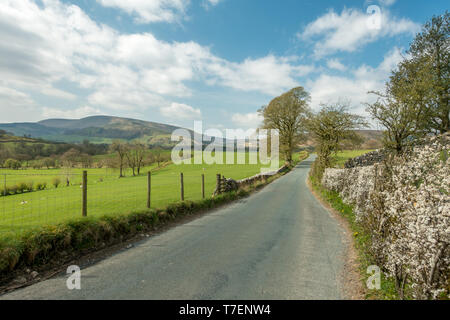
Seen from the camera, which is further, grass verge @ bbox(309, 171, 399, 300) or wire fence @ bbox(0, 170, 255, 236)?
wire fence @ bbox(0, 170, 255, 236)

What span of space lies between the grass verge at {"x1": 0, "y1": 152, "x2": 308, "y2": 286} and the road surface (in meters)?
0.78

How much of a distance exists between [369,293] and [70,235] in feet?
22.3

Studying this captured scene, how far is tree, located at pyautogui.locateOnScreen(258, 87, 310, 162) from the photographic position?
4562cm

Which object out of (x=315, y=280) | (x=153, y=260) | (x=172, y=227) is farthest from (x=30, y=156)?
(x=315, y=280)

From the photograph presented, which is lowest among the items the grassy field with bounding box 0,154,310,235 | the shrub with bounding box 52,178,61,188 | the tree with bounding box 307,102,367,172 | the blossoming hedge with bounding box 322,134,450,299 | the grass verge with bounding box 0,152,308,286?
the shrub with bounding box 52,178,61,188

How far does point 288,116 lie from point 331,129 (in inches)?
986

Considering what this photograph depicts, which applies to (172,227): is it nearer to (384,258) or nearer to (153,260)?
(153,260)

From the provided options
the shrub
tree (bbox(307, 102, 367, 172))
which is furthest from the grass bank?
the shrub

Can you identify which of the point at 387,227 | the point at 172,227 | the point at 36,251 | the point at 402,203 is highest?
the point at 402,203

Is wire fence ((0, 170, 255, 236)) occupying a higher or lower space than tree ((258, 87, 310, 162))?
lower

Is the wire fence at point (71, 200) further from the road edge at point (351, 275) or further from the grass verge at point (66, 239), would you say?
the road edge at point (351, 275)

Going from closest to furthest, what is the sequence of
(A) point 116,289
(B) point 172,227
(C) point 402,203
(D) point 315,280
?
(C) point 402,203
(A) point 116,289
(D) point 315,280
(B) point 172,227

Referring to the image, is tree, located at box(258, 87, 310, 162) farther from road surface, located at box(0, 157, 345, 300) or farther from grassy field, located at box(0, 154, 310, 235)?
road surface, located at box(0, 157, 345, 300)
